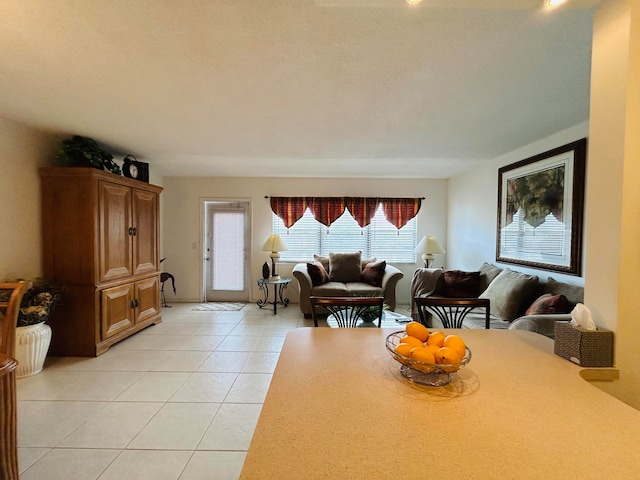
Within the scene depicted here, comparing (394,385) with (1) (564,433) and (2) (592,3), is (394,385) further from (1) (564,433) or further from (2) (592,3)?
(2) (592,3)

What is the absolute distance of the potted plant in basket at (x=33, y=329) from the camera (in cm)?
259

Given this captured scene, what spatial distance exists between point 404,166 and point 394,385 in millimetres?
4042

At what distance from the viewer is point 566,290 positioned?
8.59 feet

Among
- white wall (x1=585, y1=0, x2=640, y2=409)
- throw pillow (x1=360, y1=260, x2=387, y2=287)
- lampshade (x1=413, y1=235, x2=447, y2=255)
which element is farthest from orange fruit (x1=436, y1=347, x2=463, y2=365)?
lampshade (x1=413, y1=235, x2=447, y2=255)

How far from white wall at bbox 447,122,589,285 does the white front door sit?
372cm

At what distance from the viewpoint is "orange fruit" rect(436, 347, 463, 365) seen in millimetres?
925

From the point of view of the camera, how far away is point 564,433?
0.72 m

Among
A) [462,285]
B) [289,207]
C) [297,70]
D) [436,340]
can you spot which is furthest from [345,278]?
[436,340]

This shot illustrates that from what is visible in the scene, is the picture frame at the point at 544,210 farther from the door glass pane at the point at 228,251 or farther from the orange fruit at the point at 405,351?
the door glass pane at the point at 228,251

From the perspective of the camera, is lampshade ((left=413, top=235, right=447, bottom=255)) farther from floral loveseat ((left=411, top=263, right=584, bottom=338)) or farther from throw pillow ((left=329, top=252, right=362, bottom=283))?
throw pillow ((left=329, top=252, right=362, bottom=283))

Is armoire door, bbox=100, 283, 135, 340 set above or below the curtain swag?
below

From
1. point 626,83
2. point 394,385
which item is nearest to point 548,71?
point 626,83

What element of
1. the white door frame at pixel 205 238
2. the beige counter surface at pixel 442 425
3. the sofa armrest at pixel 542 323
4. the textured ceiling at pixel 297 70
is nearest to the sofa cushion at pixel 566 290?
the sofa armrest at pixel 542 323

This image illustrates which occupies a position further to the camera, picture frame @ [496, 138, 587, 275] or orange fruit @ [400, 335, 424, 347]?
picture frame @ [496, 138, 587, 275]
